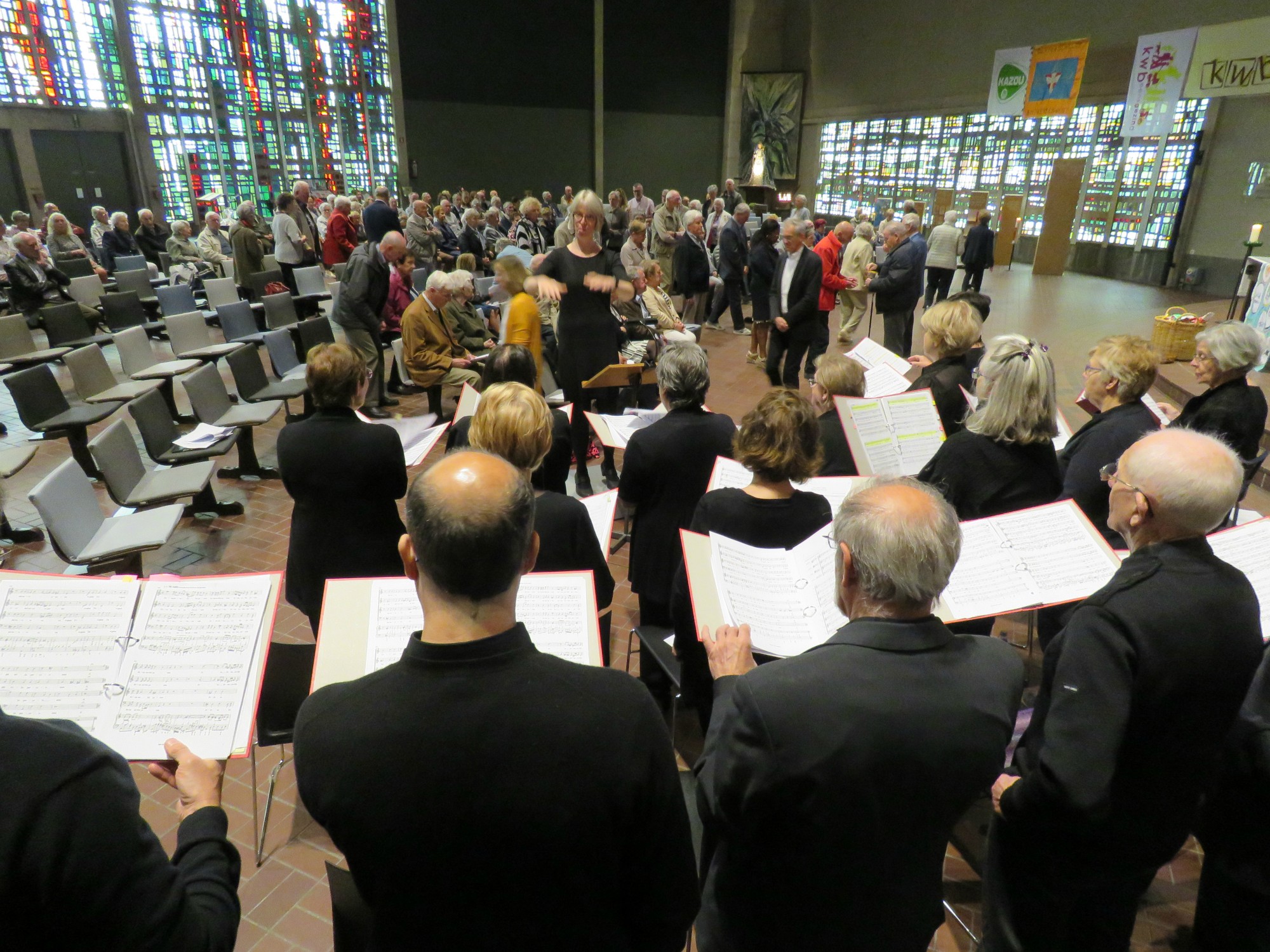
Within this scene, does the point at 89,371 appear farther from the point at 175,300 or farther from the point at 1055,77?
the point at 1055,77

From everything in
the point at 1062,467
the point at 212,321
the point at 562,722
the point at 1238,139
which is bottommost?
the point at 212,321

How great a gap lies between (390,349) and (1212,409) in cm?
722

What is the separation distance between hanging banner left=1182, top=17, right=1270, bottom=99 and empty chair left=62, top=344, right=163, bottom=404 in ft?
44.9

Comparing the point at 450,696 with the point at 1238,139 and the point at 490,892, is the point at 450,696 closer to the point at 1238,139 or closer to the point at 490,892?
the point at 490,892

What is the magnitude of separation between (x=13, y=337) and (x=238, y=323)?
1836 millimetres

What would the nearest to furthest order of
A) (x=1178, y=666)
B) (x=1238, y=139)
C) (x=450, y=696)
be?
(x=450, y=696), (x=1178, y=666), (x=1238, y=139)

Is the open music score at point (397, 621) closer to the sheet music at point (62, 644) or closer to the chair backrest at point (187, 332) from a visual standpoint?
the sheet music at point (62, 644)

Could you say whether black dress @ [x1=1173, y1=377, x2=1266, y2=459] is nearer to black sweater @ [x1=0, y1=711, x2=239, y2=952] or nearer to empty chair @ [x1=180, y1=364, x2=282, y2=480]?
black sweater @ [x1=0, y1=711, x2=239, y2=952]

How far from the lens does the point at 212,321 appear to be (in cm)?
1043

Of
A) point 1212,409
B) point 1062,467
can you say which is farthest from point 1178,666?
point 1212,409

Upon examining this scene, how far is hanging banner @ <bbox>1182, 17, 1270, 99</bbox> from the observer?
1047 cm

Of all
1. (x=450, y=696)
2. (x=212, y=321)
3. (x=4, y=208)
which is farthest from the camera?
(x=4, y=208)

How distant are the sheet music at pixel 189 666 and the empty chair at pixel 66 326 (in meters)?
6.88

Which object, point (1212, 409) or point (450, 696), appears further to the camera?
point (1212, 409)
